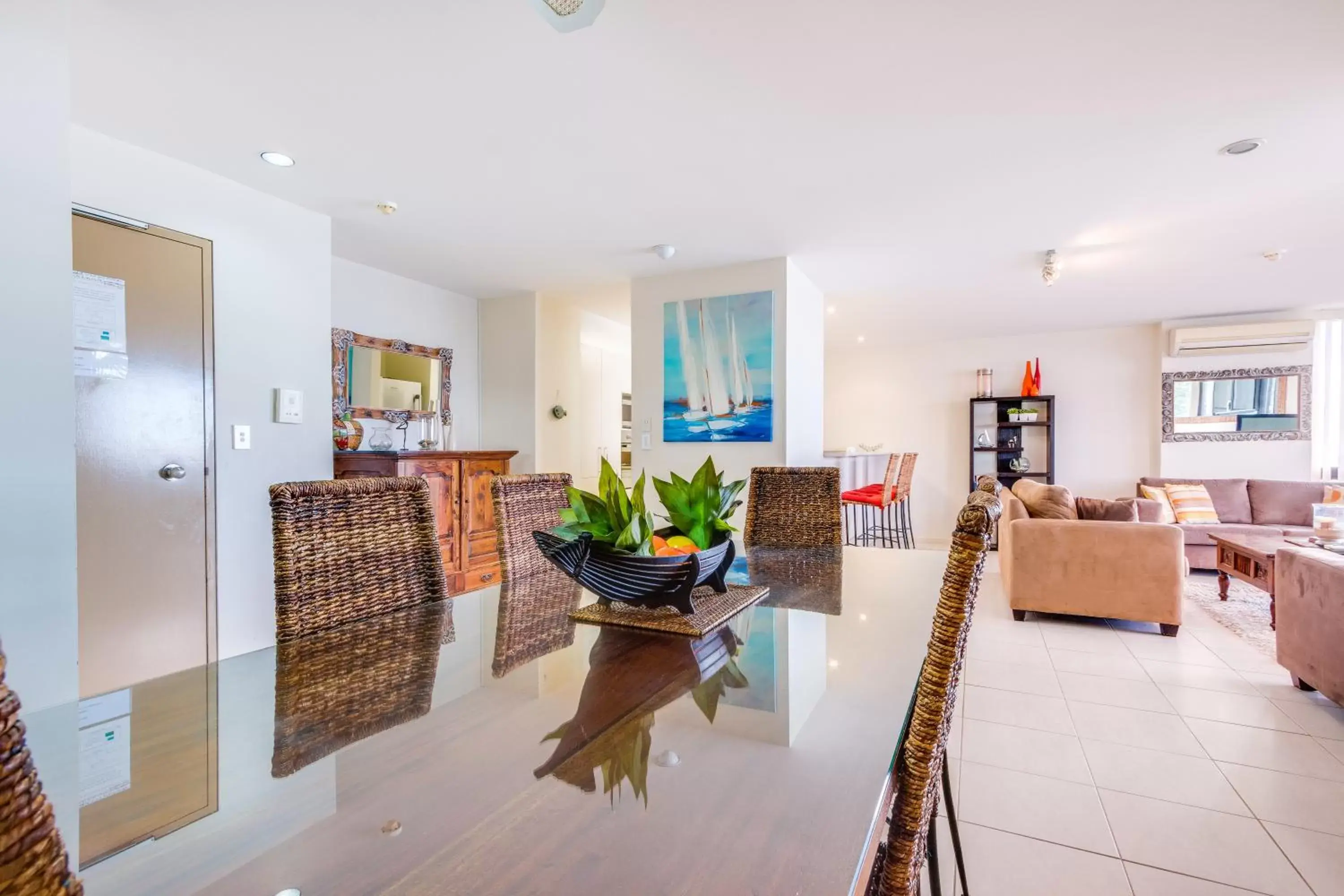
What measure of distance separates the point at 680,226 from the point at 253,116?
73.0 inches

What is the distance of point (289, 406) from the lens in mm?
2758

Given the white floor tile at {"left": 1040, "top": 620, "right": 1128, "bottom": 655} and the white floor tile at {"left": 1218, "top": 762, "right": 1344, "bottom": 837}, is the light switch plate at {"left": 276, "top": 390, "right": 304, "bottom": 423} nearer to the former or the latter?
the white floor tile at {"left": 1218, "top": 762, "right": 1344, "bottom": 837}

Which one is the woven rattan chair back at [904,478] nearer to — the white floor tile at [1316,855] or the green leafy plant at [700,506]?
the white floor tile at [1316,855]

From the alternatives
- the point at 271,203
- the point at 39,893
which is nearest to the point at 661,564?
the point at 39,893

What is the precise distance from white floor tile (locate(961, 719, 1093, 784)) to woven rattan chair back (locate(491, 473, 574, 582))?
164 cm

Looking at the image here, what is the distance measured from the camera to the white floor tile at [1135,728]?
2.12 m

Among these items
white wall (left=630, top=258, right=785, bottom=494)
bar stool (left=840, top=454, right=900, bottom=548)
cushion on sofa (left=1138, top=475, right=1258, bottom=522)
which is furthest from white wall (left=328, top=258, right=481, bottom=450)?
cushion on sofa (left=1138, top=475, right=1258, bottom=522)

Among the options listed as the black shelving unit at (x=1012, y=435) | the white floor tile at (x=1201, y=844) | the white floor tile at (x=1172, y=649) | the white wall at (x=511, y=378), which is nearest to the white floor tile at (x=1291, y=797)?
the white floor tile at (x=1201, y=844)

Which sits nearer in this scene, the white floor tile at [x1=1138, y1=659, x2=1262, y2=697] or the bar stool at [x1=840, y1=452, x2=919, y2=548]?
the white floor tile at [x1=1138, y1=659, x2=1262, y2=697]

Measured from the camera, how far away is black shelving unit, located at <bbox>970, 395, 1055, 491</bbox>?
612cm

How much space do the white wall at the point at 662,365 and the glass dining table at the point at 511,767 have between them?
8.93 feet

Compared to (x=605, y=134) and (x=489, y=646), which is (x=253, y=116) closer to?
(x=605, y=134)

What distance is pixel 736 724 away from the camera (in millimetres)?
694

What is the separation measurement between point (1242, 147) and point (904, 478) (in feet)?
10.4
